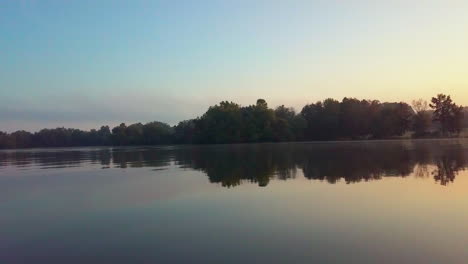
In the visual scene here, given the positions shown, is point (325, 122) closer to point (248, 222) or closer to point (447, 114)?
point (447, 114)

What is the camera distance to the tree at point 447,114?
113 m

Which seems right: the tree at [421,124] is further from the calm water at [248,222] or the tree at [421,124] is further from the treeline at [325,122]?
the calm water at [248,222]

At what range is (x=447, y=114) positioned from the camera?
11450cm

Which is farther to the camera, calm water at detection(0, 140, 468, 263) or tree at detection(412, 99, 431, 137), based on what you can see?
tree at detection(412, 99, 431, 137)

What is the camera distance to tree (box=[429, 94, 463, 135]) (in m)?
113

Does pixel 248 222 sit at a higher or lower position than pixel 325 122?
lower

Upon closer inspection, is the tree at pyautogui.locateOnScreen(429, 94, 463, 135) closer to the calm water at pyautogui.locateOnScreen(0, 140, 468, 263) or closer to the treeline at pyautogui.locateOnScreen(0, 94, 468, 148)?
the treeline at pyautogui.locateOnScreen(0, 94, 468, 148)

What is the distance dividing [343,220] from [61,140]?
196443mm

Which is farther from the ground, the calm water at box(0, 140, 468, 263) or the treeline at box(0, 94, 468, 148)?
the treeline at box(0, 94, 468, 148)

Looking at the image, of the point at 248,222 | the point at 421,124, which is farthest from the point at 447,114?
the point at 248,222

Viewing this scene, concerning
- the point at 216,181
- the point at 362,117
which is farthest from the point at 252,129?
the point at 216,181

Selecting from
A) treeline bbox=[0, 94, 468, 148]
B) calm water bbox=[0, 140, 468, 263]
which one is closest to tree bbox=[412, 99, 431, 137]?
treeline bbox=[0, 94, 468, 148]

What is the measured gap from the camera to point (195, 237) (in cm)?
1151

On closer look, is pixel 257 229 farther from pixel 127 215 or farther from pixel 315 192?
pixel 315 192
